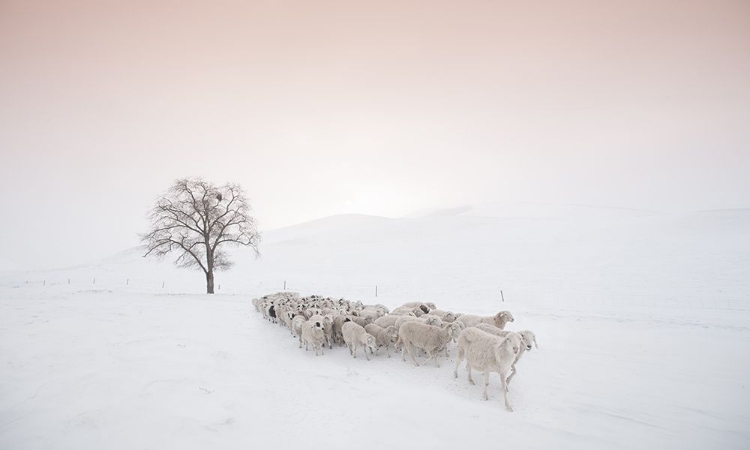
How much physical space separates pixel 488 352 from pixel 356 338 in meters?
3.90

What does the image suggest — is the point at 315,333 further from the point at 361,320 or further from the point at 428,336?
the point at 428,336

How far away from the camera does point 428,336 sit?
8445 millimetres

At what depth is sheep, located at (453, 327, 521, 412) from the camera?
21.2 feet

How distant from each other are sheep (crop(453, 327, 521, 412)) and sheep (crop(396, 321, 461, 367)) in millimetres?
917

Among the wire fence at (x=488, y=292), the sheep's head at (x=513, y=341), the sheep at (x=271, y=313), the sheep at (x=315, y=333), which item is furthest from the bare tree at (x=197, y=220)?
the sheep's head at (x=513, y=341)

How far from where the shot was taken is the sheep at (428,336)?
840 cm

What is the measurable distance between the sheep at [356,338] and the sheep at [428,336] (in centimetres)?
89

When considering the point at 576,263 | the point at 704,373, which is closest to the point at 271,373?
the point at 704,373

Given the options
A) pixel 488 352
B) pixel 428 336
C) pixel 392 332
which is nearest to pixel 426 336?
pixel 428 336

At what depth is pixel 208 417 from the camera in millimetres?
5383

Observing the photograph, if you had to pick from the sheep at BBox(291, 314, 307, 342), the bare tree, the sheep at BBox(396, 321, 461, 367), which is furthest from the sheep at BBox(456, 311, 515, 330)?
the bare tree

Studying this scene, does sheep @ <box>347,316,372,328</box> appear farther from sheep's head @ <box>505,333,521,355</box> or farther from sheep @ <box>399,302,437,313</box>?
sheep's head @ <box>505,333,521,355</box>

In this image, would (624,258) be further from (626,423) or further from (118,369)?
(118,369)

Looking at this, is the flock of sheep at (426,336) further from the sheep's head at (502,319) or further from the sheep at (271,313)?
the sheep at (271,313)
